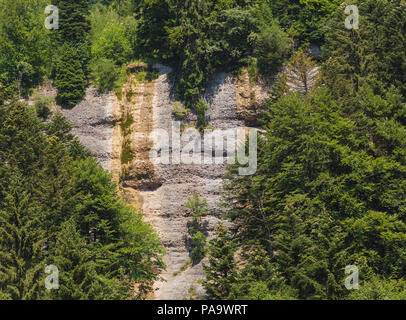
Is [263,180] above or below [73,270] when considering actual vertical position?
above

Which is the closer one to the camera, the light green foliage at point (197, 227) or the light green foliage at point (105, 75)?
the light green foliage at point (197, 227)

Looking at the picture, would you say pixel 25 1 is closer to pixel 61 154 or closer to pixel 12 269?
pixel 61 154

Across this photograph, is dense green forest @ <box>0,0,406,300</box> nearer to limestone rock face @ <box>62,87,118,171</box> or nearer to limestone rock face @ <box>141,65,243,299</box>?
limestone rock face @ <box>62,87,118,171</box>

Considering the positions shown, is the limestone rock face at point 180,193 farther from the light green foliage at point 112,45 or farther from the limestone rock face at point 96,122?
the light green foliage at point 112,45

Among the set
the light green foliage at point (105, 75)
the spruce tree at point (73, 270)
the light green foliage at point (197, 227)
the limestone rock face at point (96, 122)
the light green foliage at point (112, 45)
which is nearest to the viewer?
the spruce tree at point (73, 270)

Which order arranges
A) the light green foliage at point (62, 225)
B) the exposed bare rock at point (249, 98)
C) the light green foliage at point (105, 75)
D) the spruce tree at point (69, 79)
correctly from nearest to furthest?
1. the light green foliage at point (62, 225)
2. the exposed bare rock at point (249, 98)
3. the spruce tree at point (69, 79)
4. the light green foliage at point (105, 75)

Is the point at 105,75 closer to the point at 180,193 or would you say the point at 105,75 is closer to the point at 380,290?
the point at 180,193

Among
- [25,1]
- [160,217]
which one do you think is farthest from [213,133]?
[25,1]

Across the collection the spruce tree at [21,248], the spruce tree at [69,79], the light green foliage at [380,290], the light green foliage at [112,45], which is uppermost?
the light green foliage at [112,45]

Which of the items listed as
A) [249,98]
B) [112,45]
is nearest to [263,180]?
[249,98]

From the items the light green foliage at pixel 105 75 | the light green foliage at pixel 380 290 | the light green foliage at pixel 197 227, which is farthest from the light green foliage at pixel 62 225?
the light green foliage at pixel 380 290
